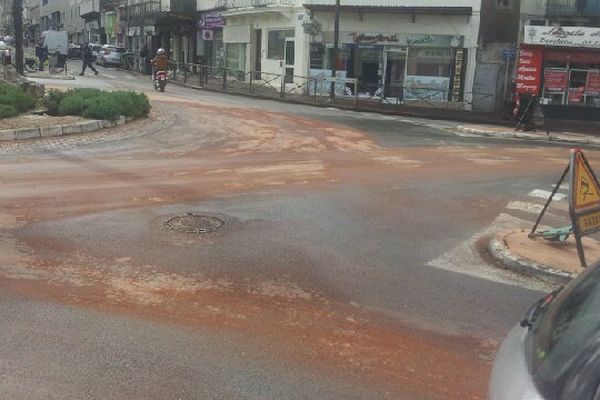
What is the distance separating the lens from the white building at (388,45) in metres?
28.7

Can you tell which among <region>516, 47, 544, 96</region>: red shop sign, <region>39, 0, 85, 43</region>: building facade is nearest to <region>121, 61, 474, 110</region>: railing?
<region>516, 47, 544, 96</region>: red shop sign

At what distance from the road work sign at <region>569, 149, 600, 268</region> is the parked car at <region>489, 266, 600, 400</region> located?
13.9 ft

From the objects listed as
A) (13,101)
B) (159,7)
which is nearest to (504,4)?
(13,101)

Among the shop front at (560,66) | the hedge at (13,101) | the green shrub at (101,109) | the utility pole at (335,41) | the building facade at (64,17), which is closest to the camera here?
the hedge at (13,101)

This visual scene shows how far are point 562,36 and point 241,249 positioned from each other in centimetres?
2397

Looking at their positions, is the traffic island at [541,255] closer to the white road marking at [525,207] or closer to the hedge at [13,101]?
the white road marking at [525,207]

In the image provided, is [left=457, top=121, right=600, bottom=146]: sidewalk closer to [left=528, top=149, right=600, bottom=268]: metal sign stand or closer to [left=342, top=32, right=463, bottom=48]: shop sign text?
[left=342, top=32, right=463, bottom=48]: shop sign text

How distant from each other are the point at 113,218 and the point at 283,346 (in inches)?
153

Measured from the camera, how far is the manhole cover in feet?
25.0

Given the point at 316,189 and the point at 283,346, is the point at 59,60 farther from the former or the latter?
the point at 283,346

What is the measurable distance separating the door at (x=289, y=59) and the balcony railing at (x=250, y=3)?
1.69m

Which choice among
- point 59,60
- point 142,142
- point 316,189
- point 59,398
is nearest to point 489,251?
point 316,189

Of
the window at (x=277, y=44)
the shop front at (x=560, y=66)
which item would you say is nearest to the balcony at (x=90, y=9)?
the window at (x=277, y=44)

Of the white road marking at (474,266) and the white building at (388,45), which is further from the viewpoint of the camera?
the white building at (388,45)
